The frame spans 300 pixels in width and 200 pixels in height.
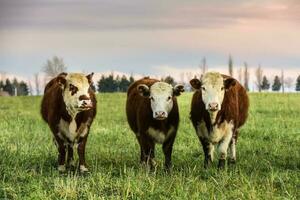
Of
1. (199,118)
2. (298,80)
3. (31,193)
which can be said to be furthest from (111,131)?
(298,80)

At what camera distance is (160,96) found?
1113 centimetres

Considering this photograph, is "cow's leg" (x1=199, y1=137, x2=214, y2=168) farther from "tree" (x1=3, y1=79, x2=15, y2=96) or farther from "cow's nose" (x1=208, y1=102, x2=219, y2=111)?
"tree" (x1=3, y1=79, x2=15, y2=96)

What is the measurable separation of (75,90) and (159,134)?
188 cm

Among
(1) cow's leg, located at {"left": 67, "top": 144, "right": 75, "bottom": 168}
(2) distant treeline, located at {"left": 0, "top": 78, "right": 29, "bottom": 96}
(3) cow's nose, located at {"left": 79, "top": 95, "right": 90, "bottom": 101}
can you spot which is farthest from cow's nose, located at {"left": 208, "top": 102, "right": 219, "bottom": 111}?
(2) distant treeline, located at {"left": 0, "top": 78, "right": 29, "bottom": 96}

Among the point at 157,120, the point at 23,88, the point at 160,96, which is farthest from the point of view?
the point at 23,88

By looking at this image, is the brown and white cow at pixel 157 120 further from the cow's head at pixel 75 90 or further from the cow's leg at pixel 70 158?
the cow's leg at pixel 70 158

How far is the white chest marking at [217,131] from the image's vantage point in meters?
11.6

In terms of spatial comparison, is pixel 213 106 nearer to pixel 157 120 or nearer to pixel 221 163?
pixel 157 120

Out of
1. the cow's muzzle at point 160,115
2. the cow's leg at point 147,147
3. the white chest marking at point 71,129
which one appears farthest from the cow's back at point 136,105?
the white chest marking at point 71,129

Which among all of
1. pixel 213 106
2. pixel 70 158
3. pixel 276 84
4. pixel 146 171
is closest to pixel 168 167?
pixel 146 171

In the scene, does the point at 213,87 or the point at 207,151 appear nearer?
the point at 213,87

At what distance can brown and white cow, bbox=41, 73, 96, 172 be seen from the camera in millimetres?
11258

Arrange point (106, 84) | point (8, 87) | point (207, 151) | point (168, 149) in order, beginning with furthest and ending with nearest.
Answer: point (8, 87) < point (106, 84) < point (207, 151) < point (168, 149)

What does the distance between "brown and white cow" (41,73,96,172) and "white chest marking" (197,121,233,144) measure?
2.30 metres
